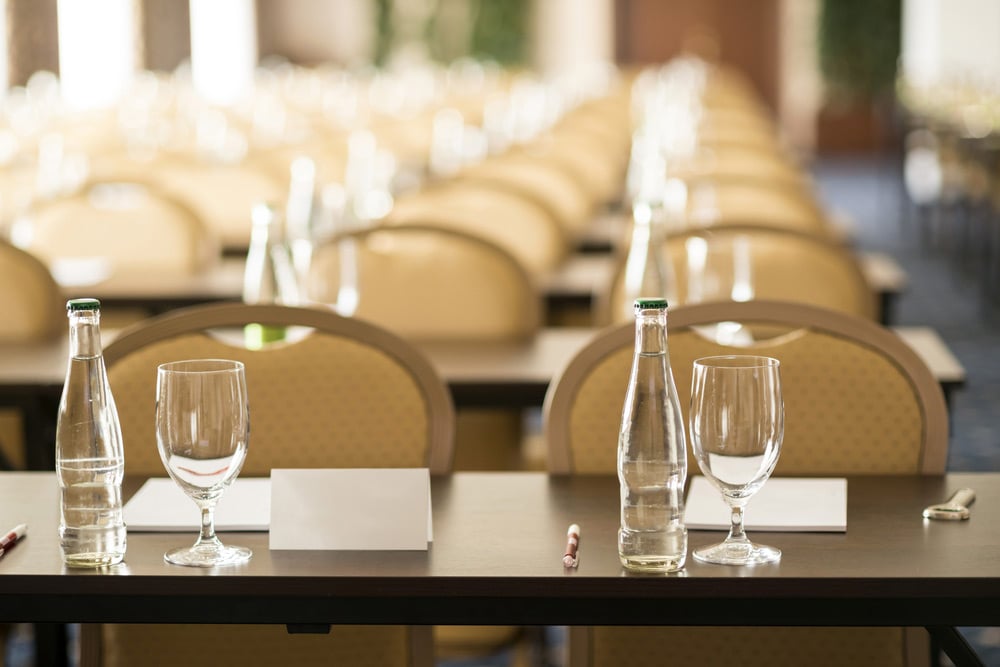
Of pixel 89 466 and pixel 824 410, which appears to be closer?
pixel 89 466

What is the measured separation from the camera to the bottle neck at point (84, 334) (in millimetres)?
1536

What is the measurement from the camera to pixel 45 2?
16.3 meters

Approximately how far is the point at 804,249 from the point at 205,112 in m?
10.8

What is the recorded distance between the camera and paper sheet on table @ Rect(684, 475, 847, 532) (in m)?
1.65

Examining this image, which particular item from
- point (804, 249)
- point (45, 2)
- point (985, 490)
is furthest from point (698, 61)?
point (985, 490)

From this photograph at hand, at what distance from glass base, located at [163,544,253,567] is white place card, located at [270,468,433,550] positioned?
0.12 ft

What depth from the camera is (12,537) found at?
1641 millimetres

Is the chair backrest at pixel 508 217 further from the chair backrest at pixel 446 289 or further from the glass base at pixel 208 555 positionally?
the glass base at pixel 208 555

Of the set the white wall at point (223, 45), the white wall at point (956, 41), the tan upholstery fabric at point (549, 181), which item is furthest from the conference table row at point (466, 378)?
the white wall at point (223, 45)

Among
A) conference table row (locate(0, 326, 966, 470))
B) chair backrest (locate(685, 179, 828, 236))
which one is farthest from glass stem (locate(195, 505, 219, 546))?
chair backrest (locate(685, 179, 828, 236))

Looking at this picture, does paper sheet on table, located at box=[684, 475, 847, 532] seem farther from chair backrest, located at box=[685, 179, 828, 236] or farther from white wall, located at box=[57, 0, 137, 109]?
white wall, located at box=[57, 0, 137, 109]

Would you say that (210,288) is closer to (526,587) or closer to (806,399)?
(806,399)

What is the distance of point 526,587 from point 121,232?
12.1 ft

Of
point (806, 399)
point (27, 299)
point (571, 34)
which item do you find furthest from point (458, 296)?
point (571, 34)
